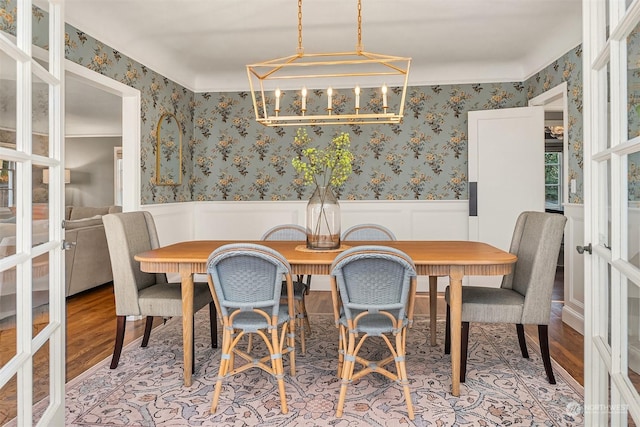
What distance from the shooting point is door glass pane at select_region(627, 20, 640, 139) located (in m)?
1.17

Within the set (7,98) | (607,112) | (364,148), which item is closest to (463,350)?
(607,112)

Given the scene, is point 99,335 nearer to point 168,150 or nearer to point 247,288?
point 247,288

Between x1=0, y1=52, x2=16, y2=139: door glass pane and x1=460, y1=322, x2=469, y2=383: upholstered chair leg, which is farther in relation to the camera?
x1=460, y1=322, x2=469, y2=383: upholstered chair leg

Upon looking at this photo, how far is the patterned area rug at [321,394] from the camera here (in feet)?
6.56

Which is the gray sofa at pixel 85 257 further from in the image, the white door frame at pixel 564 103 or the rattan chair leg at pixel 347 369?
the white door frame at pixel 564 103

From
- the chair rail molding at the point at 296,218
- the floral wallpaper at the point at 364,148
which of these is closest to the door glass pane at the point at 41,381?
the chair rail molding at the point at 296,218

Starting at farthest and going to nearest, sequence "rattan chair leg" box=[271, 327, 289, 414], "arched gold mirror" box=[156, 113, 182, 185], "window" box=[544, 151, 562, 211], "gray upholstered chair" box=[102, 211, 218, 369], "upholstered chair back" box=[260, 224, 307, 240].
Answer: "window" box=[544, 151, 562, 211] < "arched gold mirror" box=[156, 113, 182, 185] < "upholstered chair back" box=[260, 224, 307, 240] < "gray upholstered chair" box=[102, 211, 218, 369] < "rattan chair leg" box=[271, 327, 289, 414]

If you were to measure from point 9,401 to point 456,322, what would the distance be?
1929 millimetres

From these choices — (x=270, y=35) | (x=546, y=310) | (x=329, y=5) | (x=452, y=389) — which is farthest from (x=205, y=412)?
(x=270, y=35)

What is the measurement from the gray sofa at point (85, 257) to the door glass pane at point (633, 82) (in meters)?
4.37

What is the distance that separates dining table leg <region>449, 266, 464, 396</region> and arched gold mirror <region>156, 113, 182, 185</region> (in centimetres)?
304

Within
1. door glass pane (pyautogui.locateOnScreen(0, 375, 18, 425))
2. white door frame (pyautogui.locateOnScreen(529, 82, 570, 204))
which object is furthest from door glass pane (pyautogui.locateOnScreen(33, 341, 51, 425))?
white door frame (pyautogui.locateOnScreen(529, 82, 570, 204))

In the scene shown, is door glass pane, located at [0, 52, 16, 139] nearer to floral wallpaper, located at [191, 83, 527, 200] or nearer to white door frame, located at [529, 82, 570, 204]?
floral wallpaper, located at [191, 83, 527, 200]

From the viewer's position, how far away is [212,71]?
4.73 m
